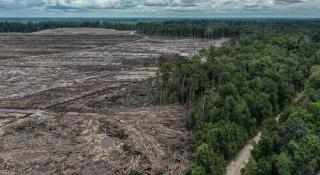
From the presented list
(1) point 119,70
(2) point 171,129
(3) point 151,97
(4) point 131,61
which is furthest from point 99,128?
(4) point 131,61

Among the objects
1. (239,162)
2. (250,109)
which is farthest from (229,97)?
(239,162)

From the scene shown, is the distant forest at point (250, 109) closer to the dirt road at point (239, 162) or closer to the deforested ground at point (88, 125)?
the dirt road at point (239, 162)

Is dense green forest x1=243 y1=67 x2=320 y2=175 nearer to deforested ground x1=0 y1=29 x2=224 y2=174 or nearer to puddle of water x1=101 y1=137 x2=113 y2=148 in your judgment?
deforested ground x1=0 y1=29 x2=224 y2=174

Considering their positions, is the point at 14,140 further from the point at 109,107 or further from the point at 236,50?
the point at 236,50

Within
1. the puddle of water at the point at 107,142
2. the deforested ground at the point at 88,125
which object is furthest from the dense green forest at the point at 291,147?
the puddle of water at the point at 107,142

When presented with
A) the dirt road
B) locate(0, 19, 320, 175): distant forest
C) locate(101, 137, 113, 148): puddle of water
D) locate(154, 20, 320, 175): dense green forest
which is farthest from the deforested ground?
the dirt road

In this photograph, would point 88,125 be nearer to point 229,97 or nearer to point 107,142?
point 107,142
